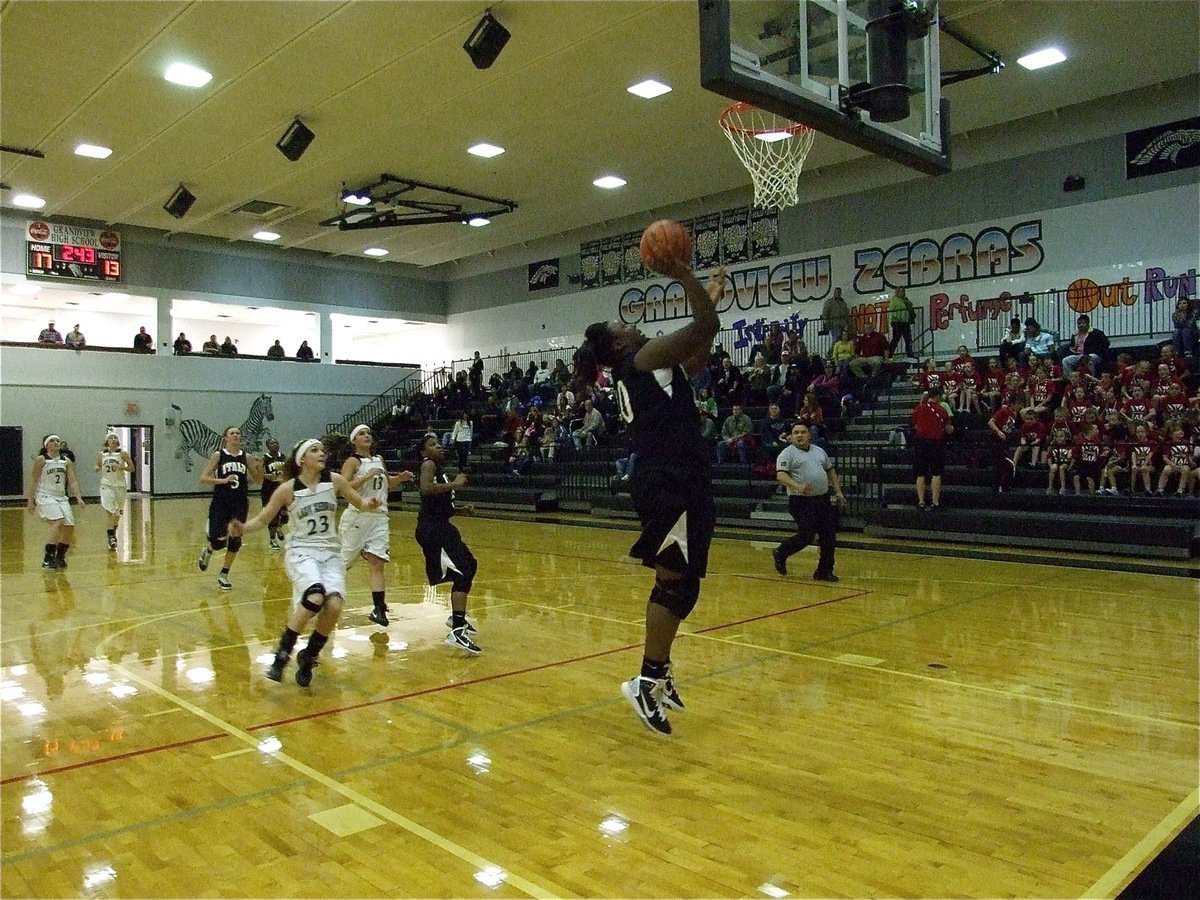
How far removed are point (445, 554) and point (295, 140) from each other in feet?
38.7

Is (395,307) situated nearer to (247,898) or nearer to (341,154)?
(341,154)

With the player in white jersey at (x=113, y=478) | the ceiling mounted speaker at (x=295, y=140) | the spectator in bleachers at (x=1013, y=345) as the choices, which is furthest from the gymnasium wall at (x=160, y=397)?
the spectator in bleachers at (x=1013, y=345)

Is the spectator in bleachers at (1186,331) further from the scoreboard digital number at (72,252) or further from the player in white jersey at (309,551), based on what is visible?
the scoreboard digital number at (72,252)

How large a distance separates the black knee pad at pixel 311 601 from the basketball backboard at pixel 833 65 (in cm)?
476

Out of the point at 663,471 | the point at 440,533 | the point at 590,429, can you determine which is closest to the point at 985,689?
the point at 663,471

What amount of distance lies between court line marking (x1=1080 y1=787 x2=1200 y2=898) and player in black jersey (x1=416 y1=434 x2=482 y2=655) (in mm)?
4586

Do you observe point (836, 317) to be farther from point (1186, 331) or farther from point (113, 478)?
point (113, 478)

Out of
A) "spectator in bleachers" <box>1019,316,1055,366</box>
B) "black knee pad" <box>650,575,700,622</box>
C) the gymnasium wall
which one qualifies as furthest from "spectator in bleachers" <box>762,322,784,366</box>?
the gymnasium wall

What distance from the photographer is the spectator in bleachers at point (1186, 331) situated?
13961 mm

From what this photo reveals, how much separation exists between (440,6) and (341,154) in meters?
7.03

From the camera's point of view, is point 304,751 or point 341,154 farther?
point 341,154

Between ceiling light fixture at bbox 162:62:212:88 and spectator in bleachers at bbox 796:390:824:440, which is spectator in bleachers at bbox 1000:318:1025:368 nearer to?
spectator in bleachers at bbox 796:390:824:440

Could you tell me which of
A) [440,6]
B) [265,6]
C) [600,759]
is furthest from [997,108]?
[600,759]

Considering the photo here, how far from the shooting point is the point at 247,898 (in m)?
3.01
